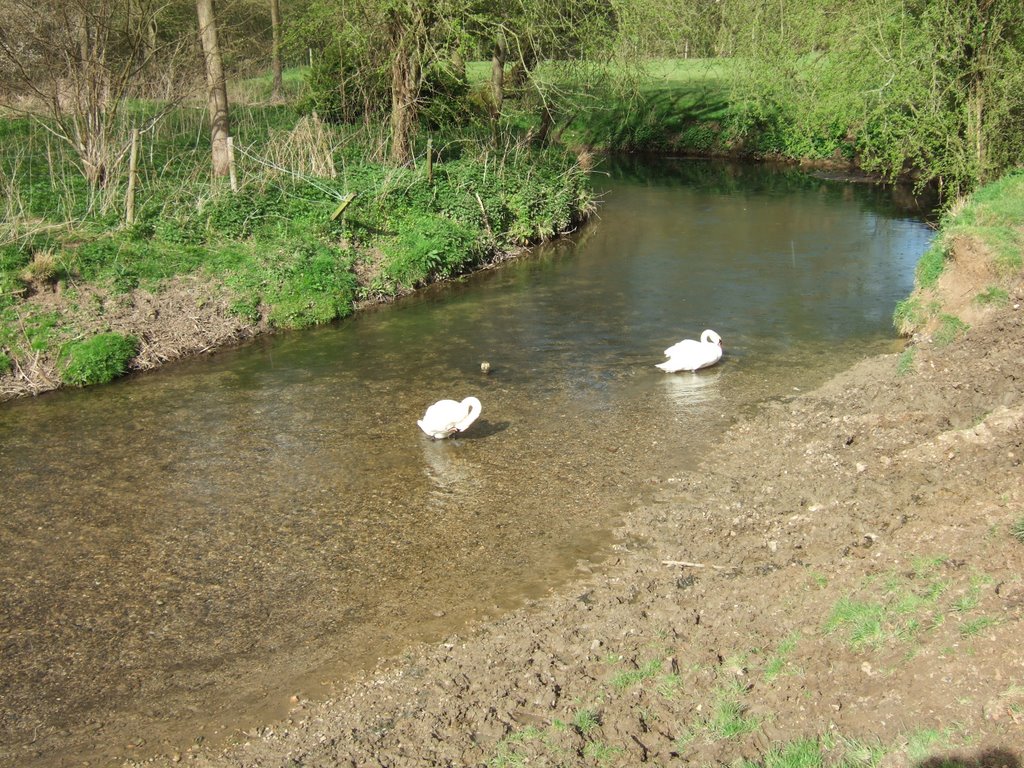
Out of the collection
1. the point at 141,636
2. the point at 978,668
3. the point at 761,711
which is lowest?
the point at 141,636

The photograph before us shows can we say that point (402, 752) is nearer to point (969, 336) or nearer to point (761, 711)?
point (761, 711)

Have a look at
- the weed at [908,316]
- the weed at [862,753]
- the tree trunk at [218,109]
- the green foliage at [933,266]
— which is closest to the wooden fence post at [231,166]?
the tree trunk at [218,109]

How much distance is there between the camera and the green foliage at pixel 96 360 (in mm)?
14117

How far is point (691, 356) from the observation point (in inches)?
536

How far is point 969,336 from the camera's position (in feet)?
40.7

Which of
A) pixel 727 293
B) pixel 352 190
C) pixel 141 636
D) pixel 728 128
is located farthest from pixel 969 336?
pixel 728 128

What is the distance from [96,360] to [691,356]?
8892 mm

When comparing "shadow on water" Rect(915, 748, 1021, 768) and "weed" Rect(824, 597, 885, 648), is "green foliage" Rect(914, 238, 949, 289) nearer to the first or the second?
"weed" Rect(824, 597, 885, 648)

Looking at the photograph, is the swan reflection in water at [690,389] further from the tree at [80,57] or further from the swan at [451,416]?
the tree at [80,57]

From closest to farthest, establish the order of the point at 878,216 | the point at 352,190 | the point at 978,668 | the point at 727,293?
the point at 978,668 < the point at 727,293 < the point at 352,190 < the point at 878,216

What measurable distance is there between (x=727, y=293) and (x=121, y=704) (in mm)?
13681

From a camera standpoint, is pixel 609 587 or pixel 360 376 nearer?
pixel 609 587

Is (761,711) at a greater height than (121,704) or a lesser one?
greater

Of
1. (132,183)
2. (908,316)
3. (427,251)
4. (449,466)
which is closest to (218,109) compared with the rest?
(132,183)
